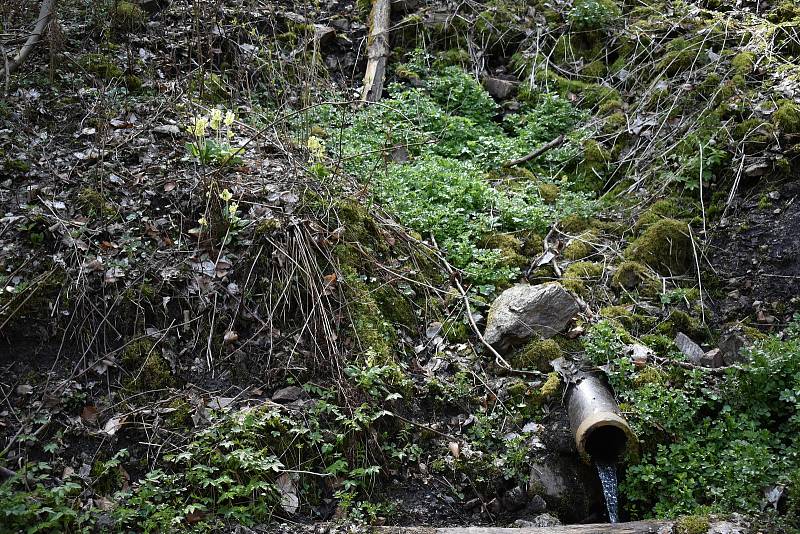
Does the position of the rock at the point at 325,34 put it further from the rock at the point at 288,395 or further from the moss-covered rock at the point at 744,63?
the rock at the point at 288,395

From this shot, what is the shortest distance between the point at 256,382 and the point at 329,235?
1.26 m

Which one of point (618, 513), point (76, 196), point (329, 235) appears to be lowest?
point (618, 513)

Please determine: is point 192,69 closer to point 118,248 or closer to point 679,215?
point 118,248

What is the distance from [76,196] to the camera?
510 cm

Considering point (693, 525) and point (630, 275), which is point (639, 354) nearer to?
point (630, 275)

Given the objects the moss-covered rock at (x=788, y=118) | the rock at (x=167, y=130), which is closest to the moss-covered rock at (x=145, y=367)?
the rock at (x=167, y=130)

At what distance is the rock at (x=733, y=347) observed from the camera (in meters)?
4.93

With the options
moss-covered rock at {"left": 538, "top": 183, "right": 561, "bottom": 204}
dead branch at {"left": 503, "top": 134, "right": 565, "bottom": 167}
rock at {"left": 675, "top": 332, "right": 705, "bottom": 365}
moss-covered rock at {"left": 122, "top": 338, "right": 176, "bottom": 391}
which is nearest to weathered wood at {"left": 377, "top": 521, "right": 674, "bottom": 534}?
rock at {"left": 675, "top": 332, "right": 705, "bottom": 365}

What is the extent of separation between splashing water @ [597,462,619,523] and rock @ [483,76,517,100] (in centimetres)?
509

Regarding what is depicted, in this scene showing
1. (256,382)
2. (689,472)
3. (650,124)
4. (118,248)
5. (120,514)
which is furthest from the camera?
(650,124)

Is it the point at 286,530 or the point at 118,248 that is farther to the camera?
the point at 118,248

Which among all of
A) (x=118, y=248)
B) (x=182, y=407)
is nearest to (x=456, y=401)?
(x=182, y=407)

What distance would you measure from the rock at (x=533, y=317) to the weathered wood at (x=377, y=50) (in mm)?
3740

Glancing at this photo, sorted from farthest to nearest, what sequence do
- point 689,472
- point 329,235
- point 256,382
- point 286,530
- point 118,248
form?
point 329,235
point 118,248
point 256,382
point 689,472
point 286,530
